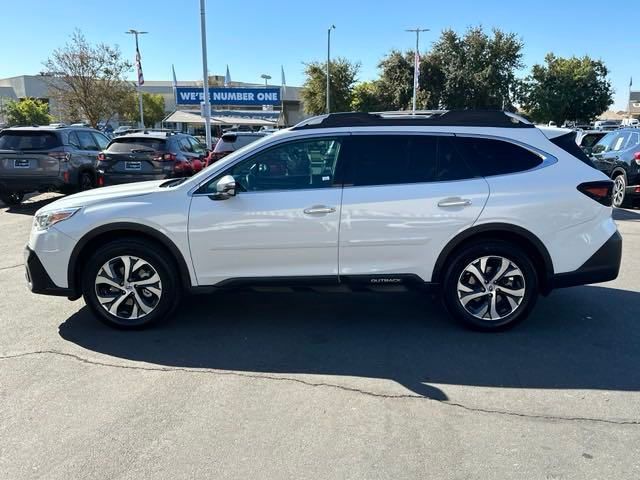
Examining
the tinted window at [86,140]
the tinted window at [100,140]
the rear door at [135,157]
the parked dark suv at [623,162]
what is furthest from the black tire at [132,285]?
A: the parked dark suv at [623,162]

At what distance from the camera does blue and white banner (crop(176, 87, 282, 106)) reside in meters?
35.8

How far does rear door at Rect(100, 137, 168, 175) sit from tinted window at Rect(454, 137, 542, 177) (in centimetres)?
822

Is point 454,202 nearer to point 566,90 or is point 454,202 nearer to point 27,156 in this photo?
point 27,156

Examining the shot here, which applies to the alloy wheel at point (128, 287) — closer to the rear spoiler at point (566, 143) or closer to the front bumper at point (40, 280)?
the front bumper at point (40, 280)

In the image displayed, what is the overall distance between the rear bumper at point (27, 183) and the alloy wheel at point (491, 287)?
9698 millimetres

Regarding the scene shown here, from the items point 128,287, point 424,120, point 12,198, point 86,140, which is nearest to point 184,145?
point 86,140

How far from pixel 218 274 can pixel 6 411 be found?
5.94ft

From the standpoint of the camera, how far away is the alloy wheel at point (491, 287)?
4520 millimetres

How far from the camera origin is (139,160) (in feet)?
37.0

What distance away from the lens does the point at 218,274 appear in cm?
454

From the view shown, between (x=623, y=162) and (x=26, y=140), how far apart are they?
12880 mm

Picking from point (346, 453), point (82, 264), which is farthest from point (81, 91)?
point (346, 453)

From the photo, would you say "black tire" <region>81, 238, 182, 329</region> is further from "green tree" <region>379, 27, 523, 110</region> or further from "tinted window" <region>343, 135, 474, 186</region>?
"green tree" <region>379, 27, 523, 110</region>

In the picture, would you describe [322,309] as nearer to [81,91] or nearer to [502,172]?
[502,172]
